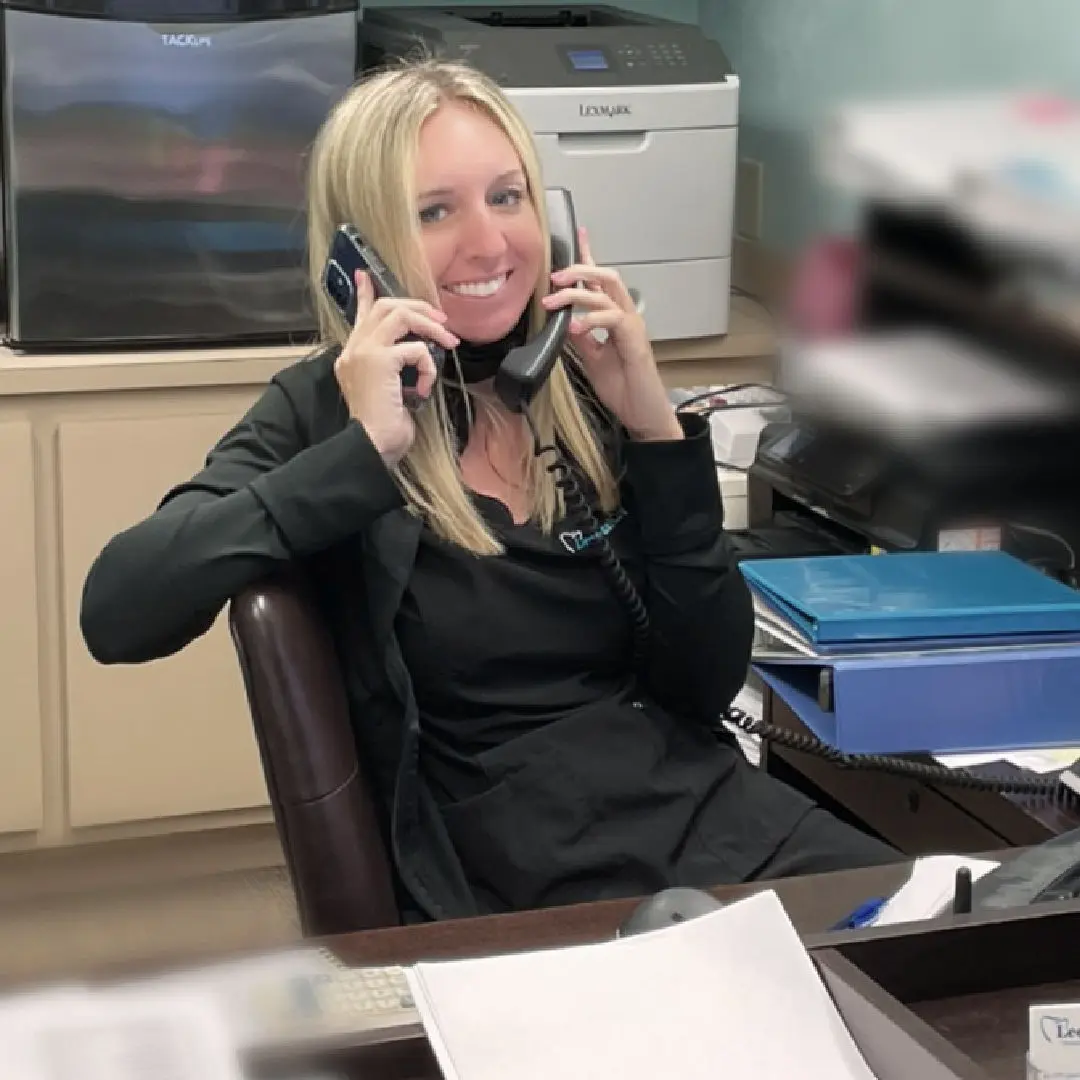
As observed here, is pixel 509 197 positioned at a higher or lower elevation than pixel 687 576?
higher

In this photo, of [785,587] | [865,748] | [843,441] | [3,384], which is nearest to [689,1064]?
[865,748]

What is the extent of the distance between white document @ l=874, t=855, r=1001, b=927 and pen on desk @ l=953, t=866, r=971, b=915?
2 centimetres

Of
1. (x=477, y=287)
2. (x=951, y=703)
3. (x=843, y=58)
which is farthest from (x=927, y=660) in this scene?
(x=843, y=58)

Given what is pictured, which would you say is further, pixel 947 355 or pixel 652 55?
pixel 652 55

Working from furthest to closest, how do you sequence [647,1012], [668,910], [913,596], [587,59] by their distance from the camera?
[587,59] → [913,596] → [668,910] → [647,1012]

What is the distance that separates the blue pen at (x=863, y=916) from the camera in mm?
1084

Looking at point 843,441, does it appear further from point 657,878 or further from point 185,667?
point 185,667

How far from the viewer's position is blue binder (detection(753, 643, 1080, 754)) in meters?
1.68

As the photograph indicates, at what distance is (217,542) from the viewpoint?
1.42 m

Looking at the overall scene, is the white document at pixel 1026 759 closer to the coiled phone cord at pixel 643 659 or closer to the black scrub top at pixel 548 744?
the coiled phone cord at pixel 643 659

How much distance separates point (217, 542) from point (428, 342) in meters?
0.25

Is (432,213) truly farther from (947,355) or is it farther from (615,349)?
(947,355)

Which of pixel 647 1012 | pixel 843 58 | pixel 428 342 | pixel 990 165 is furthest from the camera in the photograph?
pixel 843 58

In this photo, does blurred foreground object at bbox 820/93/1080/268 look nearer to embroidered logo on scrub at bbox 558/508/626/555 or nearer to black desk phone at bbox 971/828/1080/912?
embroidered logo on scrub at bbox 558/508/626/555
